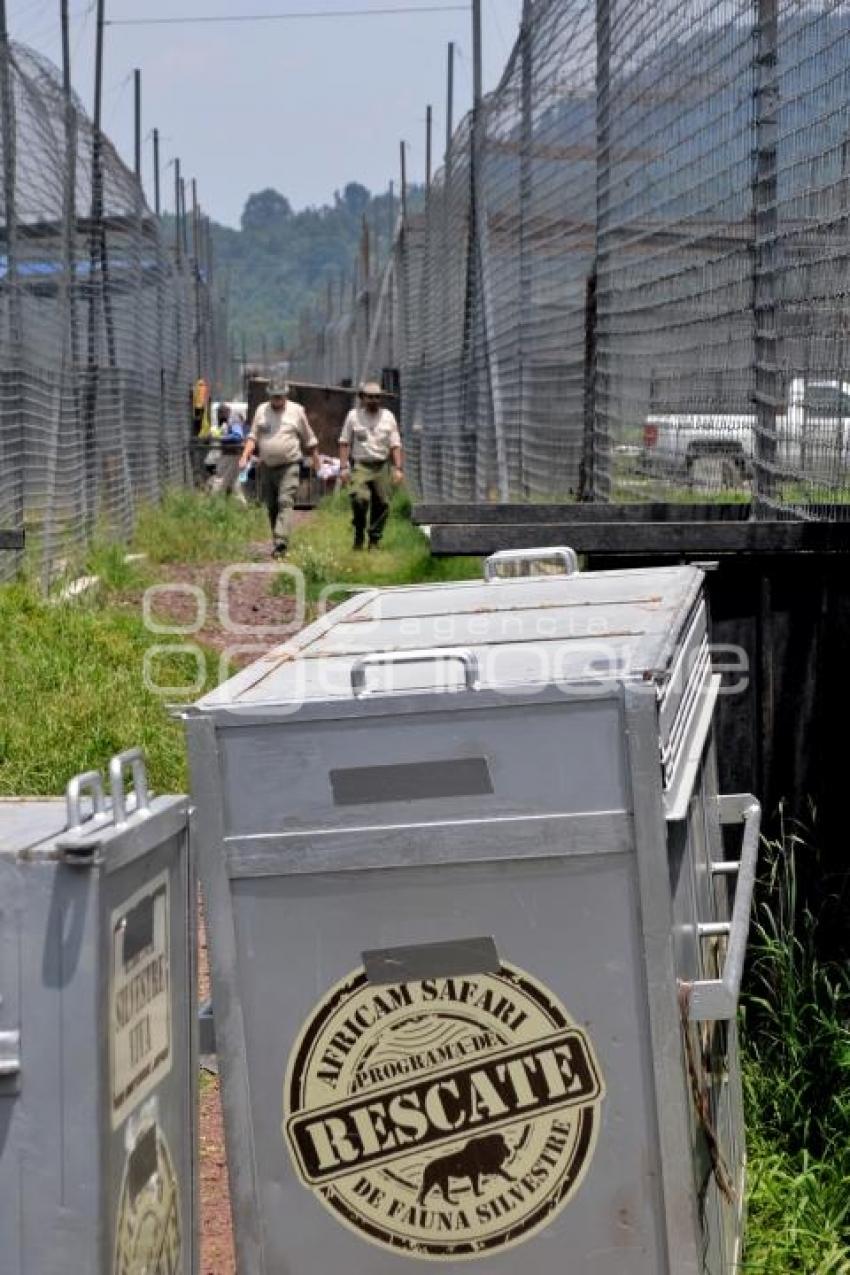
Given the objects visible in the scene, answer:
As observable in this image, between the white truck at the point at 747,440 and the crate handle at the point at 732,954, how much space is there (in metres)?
1.67

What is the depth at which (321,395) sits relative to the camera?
38.0 metres

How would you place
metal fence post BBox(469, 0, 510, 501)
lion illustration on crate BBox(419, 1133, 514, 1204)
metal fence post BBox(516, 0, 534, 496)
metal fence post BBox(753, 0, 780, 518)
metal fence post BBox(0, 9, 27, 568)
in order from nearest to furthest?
lion illustration on crate BBox(419, 1133, 514, 1204)
metal fence post BBox(753, 0, 780, 518)
metal fence post BBox(516, 0, 534, 496)
metal fence post BBox(0, 9, 27, 568)
metal fence post BBox(469, 0, 510, 501)

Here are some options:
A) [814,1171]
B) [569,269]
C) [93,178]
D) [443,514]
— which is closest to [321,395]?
[93,178]

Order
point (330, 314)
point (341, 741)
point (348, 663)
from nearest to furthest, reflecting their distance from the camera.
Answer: point (341, 741) → point (348, 663) → point (330, 314)

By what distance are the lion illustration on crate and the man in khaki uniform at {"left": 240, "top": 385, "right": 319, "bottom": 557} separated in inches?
667

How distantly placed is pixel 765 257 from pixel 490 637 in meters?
2.88

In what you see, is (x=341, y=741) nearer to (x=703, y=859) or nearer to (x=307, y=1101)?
(x=307, y=1101)

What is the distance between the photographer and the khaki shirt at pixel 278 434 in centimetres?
2050

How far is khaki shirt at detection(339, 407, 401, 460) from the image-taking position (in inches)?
823

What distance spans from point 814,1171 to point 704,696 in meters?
1.01

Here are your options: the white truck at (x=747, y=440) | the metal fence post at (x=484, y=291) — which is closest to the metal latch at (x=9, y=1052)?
the white truck at (x=747, y=440)

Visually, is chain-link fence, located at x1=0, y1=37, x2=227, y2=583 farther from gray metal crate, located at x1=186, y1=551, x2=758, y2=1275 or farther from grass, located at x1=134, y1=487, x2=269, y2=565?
gray metal crate, located at x1=186, y1=551, x2=758, y2=1275

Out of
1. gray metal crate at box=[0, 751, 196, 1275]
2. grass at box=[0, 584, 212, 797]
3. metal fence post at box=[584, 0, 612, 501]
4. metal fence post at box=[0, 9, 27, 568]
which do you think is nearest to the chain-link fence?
metal fence post at box=[0, 9, 27, 568]

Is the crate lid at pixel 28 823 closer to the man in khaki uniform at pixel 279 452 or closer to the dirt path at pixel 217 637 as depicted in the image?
the dirt path at pixel 217 637
